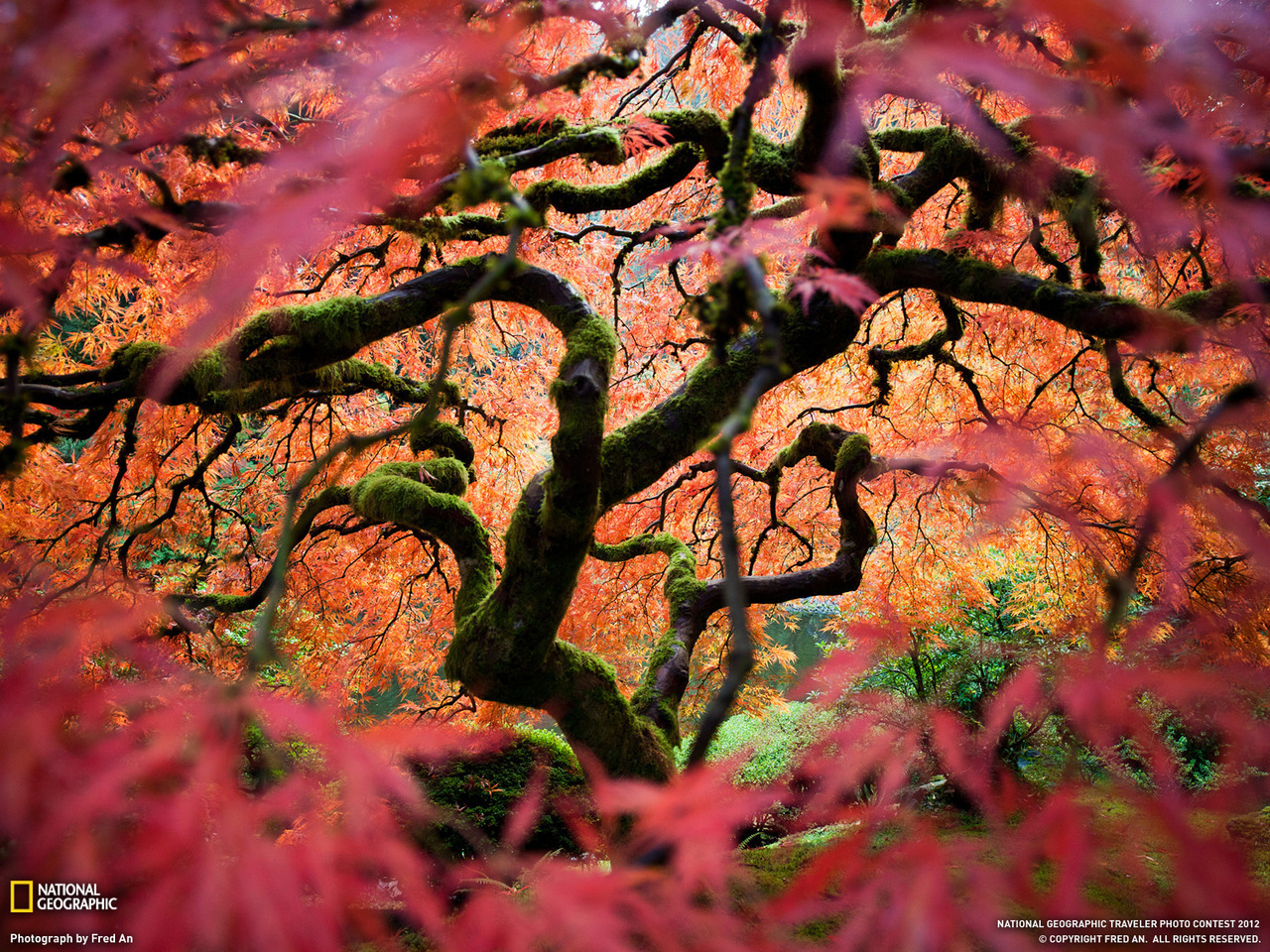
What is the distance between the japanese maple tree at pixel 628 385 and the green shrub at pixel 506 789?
1.28 feet

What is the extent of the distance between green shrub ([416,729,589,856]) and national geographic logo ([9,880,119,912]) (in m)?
3.03

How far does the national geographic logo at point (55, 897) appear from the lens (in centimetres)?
58

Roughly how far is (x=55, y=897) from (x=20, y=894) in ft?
0.10

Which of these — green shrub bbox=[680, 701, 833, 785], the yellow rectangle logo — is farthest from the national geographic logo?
green shrub bbox=[680, 701, 833, 785]

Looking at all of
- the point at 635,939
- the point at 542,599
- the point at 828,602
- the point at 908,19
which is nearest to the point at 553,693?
the point at 542,599

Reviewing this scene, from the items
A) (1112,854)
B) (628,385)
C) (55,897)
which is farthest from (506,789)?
(55,897)

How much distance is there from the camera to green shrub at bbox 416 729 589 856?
342 cm

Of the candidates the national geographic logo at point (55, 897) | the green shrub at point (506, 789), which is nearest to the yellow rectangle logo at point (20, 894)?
the national geographic logo at point (55, 897)

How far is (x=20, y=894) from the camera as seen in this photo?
0.59 m

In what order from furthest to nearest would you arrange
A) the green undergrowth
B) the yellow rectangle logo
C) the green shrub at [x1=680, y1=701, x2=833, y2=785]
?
the green shrub at [x1=680, y1=701, x2=833, y2=785]
the green undergrowth
the yellow rectangle logo

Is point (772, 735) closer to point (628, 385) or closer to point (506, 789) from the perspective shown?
point (506, 789)

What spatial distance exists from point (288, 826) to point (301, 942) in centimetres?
220

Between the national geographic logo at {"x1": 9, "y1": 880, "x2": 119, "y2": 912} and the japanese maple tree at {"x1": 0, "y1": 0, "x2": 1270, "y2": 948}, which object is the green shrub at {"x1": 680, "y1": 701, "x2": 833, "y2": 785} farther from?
the national geographic logo at {"x1": 9, "y1": 880, "x2": 119, "y2": 912}

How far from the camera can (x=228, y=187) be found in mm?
1751
